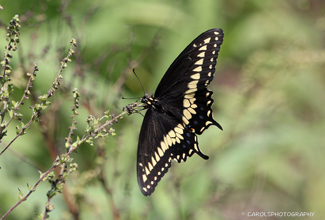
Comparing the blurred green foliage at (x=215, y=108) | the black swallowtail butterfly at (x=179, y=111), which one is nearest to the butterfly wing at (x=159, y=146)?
the black swallowtail butterfly at (x=179, y=111)

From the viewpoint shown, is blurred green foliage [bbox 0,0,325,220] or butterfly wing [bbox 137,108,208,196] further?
blurred green foliage [bbox 0,0,325,220]

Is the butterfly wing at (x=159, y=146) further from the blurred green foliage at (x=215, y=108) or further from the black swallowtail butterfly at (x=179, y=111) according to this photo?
the blurred green foliage at (x=215, y=108)

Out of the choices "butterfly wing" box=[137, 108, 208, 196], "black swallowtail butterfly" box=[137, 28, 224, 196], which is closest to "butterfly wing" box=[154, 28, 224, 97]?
"black swallowtail butterfly" box=[137, 28, 224, 196]

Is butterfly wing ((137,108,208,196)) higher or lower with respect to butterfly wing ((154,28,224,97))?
lower

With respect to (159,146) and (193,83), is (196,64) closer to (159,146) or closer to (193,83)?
(193,83)

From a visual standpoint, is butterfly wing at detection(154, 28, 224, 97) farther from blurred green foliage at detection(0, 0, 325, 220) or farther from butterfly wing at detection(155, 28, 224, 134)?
blurred green foliage at detection(0, 0, 325, 220)

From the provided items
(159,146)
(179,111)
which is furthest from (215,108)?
(159,146)

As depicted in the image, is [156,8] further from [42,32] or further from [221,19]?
[42,32]

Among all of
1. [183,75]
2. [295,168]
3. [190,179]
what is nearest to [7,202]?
[190,179]

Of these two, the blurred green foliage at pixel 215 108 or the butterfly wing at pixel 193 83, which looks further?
the blurred green foliage at pixel 215 108
